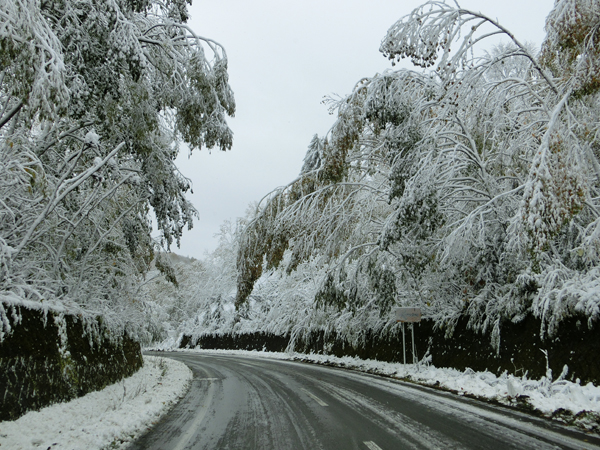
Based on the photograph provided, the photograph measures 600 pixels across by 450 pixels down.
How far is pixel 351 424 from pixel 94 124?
284 inches

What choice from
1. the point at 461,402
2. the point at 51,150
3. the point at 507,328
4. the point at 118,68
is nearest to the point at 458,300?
the point at 507,328

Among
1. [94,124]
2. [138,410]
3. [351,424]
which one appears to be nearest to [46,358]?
[138,410]

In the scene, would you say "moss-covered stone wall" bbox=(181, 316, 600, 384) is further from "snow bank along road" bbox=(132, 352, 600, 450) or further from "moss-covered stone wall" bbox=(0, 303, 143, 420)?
"moss-covered stone wall" bbox=(0, 303, 143, 420)

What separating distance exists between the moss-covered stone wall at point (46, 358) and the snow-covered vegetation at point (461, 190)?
6.31 metres

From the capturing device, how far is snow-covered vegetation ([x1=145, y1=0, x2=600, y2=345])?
7.39 meters

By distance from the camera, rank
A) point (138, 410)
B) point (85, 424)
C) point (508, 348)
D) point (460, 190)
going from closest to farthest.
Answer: point (85, 424)
point (138, 410)
point (508, 348)
point (460, 190)

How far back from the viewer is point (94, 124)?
8.53 metres

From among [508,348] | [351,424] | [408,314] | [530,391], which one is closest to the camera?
[351,424]

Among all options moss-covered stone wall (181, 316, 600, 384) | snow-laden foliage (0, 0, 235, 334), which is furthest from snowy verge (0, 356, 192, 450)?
moss-covered stone wall (181, 316, 600, 384)

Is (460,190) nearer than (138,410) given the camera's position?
No

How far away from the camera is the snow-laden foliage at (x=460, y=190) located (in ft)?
24.3

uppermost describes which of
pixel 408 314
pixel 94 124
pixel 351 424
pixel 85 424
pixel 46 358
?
pixel 94 124

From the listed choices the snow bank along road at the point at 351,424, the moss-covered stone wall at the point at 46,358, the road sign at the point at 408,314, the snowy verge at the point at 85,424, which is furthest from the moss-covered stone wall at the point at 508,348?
the moss-covered stone wall at the point at 46,358

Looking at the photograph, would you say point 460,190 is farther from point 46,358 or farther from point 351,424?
point 46,358
